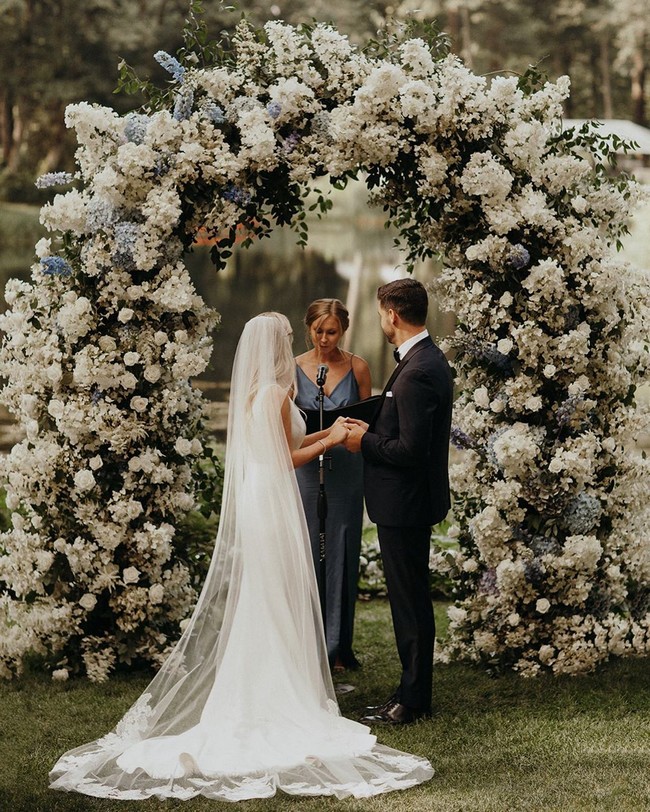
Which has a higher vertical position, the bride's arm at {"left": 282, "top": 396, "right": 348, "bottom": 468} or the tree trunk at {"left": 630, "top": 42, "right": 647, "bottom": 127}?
the tree trunk at {"left": 630, "top": 42, "right": 647, "bottom": 127}

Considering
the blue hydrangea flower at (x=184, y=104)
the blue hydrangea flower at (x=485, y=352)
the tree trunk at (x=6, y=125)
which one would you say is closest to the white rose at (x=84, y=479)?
the blue hydrangea flower at (x=184, y=104)

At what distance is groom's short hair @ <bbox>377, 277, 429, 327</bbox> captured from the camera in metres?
4.75

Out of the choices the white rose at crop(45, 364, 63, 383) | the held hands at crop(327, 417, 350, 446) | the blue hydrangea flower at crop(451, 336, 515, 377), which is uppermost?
the blue hydrangea flower at crop(451, 336, 515, 377)

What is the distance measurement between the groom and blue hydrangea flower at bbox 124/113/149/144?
156cm

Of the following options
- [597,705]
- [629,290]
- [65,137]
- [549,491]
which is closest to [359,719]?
[597,705]

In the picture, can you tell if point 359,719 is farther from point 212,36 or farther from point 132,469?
point 212,36

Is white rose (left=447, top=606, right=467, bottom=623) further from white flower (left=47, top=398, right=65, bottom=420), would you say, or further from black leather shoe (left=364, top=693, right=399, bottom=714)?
white flower (left=47, top=398, right=65, bottom=420)

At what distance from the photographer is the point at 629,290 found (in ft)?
18.7

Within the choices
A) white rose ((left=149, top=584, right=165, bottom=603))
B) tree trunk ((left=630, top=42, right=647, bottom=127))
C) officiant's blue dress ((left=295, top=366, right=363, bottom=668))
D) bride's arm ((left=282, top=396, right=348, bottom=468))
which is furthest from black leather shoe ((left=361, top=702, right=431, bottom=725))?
tree trunk ((left=630, top=42, right=647, bottom=127))

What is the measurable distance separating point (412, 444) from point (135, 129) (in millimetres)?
2173

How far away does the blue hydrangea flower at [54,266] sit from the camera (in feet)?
18.3

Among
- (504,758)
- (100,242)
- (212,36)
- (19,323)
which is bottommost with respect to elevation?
(504,758)

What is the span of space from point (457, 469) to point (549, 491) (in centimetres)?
50

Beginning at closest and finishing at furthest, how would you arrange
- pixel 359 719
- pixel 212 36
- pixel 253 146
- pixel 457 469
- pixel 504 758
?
1. pixel 504 758
2. pixel 359 719
3. pixel 253 146
4. pixel 457 469
5. pixel 212 36
